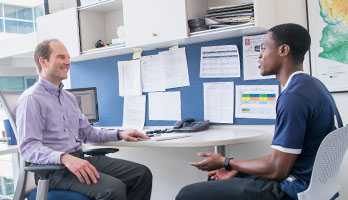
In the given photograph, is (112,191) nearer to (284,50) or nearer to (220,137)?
(220,137)

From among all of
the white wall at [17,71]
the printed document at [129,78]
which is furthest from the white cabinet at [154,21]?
the white wall at [17,71]

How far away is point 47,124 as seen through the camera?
2.06 m

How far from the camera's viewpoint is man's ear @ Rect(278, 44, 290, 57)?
5.50 feet

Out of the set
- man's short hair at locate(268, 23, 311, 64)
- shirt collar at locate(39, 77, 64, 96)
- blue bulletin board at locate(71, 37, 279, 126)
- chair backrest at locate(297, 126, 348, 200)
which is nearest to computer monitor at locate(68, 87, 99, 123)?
blue bulletin board at locate(71, 37, 279, 126)

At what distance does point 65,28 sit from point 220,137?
1609mm

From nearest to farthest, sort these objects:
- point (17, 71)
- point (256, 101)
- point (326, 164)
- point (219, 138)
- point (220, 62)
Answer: point (326, 164) → point (219, 138) → point (256, 101) → point (220, 62) → point (17, 71)

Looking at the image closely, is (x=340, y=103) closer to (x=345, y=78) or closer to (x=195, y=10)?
(x=345, y=78)

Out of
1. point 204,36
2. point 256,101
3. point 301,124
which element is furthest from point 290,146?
point 204,36

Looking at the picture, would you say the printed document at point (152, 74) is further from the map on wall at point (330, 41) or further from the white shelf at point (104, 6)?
the map on wall at point (330, 41)

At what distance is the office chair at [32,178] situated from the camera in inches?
69.3

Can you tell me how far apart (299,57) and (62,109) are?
4.06 feet

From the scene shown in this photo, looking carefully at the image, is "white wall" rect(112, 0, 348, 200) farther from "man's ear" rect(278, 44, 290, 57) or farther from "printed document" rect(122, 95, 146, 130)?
"man's ear" rect(278, 44, 290, 57)

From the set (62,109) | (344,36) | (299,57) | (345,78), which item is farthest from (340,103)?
(62,109)

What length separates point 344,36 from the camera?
211 centimetres
